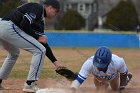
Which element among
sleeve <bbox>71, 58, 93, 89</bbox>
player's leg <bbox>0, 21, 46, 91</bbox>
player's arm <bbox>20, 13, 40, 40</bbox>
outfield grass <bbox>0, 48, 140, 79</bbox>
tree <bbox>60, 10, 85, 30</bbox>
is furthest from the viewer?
tree <bbox>60, 10, 85, 30</bbox>

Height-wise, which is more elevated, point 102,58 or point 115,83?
point 102,58

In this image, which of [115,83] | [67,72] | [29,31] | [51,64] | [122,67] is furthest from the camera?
[51,64]

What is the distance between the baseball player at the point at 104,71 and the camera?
648 cm

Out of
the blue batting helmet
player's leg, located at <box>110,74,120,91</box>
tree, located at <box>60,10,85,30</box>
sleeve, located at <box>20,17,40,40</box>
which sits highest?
sleeve, located at <box>20,17,40,40</box>

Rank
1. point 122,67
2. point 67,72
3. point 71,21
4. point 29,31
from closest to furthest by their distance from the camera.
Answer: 1. point 29,31
2. point 122,67
3. point 67,72
4. point 71,21

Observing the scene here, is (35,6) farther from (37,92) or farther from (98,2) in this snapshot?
(98,2)

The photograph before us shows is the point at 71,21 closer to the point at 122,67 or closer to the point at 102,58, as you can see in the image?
the point at 122,67

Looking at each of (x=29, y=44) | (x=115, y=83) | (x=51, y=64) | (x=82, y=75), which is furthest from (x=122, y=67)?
(x=51, y=64)

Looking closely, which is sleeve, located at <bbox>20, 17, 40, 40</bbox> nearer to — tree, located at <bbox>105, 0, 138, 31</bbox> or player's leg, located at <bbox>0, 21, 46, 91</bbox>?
player's leg, located at <bbox>0, 21, 46, 91</bbox>

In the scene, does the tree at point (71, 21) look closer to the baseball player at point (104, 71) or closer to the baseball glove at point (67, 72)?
the baseball glove at point (67, 72)

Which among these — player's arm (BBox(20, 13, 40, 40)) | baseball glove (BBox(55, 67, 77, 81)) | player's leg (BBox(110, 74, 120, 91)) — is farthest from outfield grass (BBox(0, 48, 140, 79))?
player's arm (BBox(20, 13, 40, 40))

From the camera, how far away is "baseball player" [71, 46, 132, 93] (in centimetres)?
648

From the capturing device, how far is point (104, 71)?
6758mm

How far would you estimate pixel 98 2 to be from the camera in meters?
70.4
